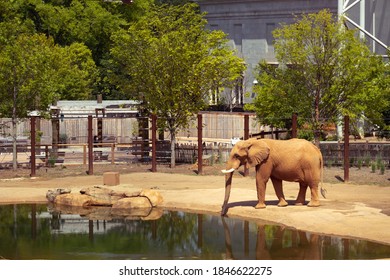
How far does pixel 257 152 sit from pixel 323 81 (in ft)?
45.3

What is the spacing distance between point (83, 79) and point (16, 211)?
40.9m

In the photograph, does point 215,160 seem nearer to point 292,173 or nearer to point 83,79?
point 292,173

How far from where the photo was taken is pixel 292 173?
3164 centimetres

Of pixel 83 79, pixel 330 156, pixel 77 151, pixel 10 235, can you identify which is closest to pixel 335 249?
pixel 10 235

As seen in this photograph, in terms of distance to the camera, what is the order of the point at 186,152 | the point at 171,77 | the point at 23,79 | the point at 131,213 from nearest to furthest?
the point at 131,213 < the point at 23,79 < the point at 171,77 < the point at 186,152

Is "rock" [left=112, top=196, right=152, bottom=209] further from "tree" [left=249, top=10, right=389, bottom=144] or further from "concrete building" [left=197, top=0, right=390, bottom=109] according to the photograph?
"concrete building" [left=197, top=0, right=390, bottom=109]

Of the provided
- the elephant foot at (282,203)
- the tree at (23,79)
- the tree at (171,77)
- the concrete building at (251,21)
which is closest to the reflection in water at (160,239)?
the elephant foot at (282,203)

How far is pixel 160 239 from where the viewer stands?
96.3 ft

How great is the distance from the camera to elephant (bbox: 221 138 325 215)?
31500 mm

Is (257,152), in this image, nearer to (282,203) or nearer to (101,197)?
(282,203)

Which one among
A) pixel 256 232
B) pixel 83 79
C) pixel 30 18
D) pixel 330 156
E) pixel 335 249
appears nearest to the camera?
pixel 335 249

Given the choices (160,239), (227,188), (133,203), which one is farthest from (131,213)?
(160,239)

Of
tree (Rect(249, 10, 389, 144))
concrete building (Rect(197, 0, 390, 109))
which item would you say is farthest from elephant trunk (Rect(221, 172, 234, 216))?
concrete building (Rect(197, 0, 390, 109))

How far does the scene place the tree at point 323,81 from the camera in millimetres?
44094
